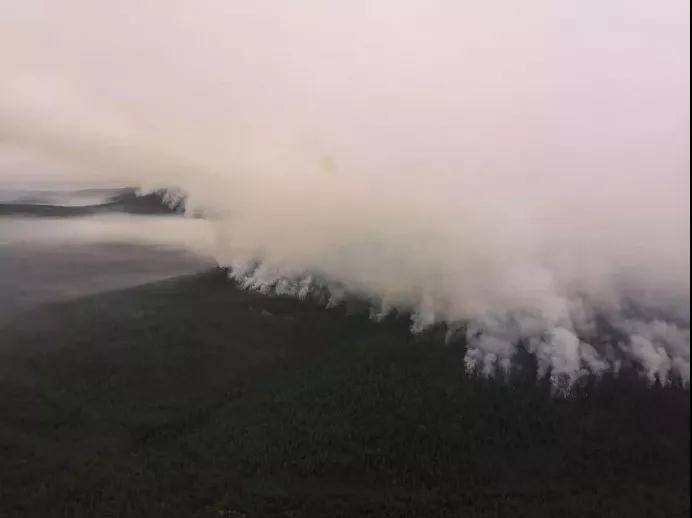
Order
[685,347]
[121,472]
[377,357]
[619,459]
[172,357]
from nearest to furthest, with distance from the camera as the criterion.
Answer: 1. [685,347]
2. [619,459]
3. [121,472]
4. [172,357]
5. [377,357]

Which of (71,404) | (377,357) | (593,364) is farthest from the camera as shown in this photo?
(377,357)

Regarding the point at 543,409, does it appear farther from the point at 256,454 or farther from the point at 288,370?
the point at 288,370

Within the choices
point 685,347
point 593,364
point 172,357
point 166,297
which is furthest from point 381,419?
point 685,347

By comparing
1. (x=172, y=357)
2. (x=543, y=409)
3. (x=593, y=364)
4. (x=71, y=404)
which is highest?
(x=593, y=364)

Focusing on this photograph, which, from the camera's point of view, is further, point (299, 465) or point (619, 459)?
point (299, 465)

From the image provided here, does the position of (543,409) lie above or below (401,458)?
above

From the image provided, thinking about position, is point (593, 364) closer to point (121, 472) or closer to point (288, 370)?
point (121, 472)
